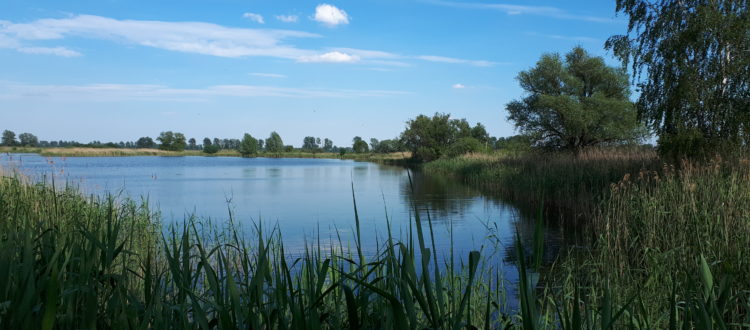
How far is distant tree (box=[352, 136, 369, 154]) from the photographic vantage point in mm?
105287

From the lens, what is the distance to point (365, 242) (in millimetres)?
11586

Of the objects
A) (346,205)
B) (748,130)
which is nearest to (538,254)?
(748,130)

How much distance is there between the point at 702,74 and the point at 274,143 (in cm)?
12165

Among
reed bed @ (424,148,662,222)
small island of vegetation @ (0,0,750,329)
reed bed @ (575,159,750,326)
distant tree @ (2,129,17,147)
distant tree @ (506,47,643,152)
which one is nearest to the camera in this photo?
small island of vegetation @ (0,0,750,329)

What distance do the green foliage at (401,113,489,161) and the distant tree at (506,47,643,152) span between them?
24.3m

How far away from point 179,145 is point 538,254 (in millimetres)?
137617

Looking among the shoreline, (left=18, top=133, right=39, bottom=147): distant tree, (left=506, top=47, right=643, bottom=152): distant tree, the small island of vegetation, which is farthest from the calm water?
(left=18, top=133, right=39, bottom=147): distant tree

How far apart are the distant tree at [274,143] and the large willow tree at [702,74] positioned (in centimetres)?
11688

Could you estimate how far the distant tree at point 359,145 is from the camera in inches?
4145

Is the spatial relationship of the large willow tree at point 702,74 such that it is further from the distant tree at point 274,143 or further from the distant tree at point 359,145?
the distant tree at point 274,143

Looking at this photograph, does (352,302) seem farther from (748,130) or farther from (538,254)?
(748,130)

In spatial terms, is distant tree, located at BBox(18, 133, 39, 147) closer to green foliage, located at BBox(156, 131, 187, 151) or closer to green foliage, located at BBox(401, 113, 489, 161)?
green foliage, located at BBox(156, 131, 187, 151)

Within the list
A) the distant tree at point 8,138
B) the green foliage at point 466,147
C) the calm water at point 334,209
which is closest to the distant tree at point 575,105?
the calm water at point 334,209

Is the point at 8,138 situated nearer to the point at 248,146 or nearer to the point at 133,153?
the point at 133,153
